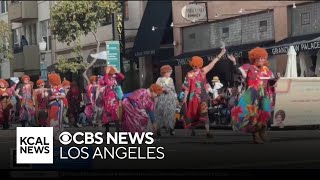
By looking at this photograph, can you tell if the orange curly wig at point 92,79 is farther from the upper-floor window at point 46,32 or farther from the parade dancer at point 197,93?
the parade dancer at point 197,93

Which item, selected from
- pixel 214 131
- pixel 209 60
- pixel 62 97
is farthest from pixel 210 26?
pixel 62 97

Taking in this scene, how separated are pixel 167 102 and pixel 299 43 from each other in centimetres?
90

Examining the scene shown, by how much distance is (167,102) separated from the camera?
3.26m

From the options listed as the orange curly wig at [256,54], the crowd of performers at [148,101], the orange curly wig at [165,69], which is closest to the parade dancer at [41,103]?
the crowd of performers at [148,101]

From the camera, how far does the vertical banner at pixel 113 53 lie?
3129mm

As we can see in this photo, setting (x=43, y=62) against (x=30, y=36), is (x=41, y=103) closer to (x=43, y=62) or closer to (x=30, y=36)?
(x=43, y=62)

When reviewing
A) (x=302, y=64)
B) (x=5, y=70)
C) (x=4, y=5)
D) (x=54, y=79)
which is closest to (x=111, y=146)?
(x=54, y=79)

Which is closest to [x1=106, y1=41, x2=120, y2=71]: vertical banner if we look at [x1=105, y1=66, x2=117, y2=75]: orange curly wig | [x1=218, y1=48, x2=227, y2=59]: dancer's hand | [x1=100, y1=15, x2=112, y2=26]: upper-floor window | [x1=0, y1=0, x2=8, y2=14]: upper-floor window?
[x1=105, y1=66, x2=117, y2=75]: orange curly wig

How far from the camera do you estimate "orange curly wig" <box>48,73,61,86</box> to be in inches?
130

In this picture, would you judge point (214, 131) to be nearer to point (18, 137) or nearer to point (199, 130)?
point (199, 130)

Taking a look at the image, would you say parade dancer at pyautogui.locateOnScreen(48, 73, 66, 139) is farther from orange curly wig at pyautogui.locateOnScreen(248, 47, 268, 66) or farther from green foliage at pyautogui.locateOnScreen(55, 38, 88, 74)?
orange curly wig at pyautogui.locateOnScreen(248, 47, 268, 66)

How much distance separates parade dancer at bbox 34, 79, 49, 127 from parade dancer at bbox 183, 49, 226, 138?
921 mm

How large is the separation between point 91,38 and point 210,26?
29.1 inches

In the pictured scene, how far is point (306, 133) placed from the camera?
2.96 metres
